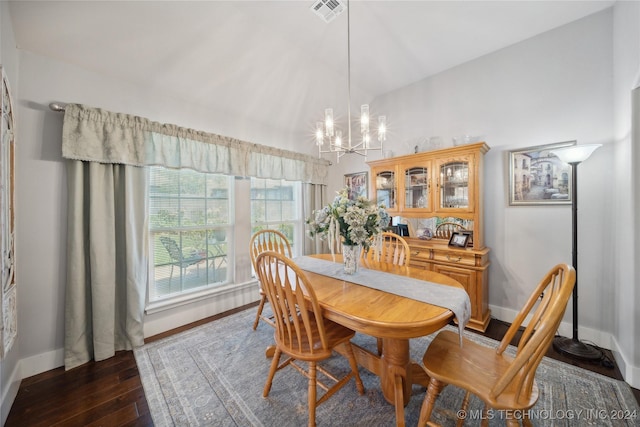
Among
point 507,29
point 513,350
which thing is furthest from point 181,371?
point 507,29

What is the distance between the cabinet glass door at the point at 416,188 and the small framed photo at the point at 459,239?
42 centimetres

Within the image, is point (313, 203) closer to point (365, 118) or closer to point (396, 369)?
point (365, 118)

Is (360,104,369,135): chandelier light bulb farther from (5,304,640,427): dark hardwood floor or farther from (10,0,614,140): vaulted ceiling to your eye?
(5,304,640,427): dark hardwood floor

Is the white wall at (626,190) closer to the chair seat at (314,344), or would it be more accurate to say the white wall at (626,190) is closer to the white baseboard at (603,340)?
the white baseboard at (603,340)

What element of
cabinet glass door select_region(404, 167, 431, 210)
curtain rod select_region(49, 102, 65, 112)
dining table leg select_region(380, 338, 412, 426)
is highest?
curtain rod select_region(49, 102, 65, 112)

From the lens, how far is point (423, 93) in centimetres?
319

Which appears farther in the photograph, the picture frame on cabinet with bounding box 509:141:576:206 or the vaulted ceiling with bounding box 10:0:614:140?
the picture frame on cabinet with bounding box 509:141:576:206

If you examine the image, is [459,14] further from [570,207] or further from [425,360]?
[425,360]

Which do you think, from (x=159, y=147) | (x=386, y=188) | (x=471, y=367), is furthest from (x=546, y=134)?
(x=159, y=147)

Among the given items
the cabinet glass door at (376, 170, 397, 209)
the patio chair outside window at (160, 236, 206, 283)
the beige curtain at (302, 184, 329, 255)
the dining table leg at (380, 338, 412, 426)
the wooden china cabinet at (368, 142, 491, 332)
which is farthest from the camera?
the beige curtain at (302, 184, 329, 255)

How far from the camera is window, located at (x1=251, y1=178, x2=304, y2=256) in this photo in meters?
3.29

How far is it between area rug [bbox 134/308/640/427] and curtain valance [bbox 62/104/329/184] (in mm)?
1748

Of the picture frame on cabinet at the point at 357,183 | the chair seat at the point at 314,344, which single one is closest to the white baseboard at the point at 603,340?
the chair seat at the point at 314,344

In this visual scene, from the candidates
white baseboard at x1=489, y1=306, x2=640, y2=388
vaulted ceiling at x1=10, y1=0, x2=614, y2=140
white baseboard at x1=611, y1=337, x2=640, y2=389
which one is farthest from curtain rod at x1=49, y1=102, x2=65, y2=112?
white baseboard at x1=611, y1=337, x2=640, y2=389
